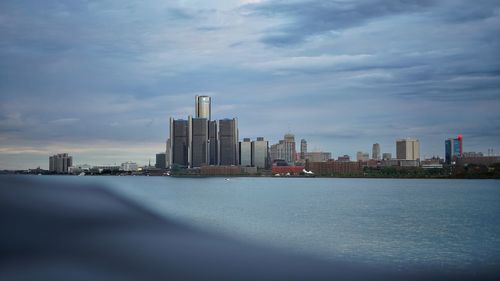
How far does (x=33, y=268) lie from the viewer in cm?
2761

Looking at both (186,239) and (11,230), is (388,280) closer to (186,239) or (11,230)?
(186,239)

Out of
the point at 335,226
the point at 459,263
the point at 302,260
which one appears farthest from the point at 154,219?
the point at 459,263

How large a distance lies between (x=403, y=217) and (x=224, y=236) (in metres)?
29.3

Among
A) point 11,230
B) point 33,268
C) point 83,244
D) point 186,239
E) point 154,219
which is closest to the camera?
point 33,268

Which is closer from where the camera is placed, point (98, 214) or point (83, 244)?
point (83, 244)

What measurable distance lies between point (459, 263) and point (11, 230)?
3119 centimetres

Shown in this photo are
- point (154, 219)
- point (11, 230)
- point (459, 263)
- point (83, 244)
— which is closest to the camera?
point (459, 263)

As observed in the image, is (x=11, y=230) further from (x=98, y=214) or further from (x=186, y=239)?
(x=98, y=214)

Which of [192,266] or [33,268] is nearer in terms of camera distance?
[33,268]

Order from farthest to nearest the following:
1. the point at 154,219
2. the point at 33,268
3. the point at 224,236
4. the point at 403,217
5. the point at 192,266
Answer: the point at 403,217, the point at 154,219, the point at 224,236, the point at 192,266, the point at 33,268

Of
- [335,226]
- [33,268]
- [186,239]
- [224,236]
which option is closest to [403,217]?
[335,226]

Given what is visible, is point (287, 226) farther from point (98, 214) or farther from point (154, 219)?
point (98, 214)

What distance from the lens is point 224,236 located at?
46.0 m

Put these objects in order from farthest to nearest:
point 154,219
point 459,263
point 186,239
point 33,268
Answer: point 154,219
point 186,239
point 459,263
point 33,268
